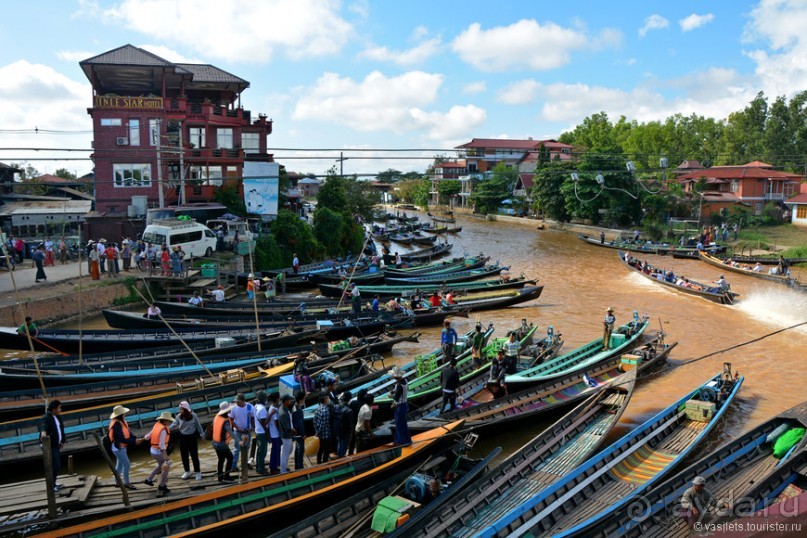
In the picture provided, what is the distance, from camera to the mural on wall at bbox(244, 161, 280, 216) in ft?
112

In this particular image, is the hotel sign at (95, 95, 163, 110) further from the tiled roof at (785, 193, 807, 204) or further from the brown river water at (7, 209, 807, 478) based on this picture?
the tiled roof at (785, 193, 807, 204)

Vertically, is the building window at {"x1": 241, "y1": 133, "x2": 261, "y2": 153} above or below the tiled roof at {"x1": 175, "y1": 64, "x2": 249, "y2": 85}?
below

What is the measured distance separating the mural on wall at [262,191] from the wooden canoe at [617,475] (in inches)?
1020

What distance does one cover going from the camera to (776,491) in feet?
Answer: 30.2

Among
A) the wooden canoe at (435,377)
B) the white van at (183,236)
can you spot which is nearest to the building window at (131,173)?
the white van at (183,236)

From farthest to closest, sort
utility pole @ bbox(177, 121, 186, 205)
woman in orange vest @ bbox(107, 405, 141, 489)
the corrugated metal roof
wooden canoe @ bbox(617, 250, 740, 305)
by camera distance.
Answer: utility pole @ bbox(177, 121, 186, 205) < the corrugated metal roof < wooden canoe @ bbox(617, 250, 740, 305) < woman in orange vest @ bbox(107, 405, 141, 489)

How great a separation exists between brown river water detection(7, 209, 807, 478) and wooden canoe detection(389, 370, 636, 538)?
1.74 meters

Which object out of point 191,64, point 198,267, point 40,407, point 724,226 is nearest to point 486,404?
point 40,407

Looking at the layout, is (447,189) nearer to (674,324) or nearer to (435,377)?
(674,324)

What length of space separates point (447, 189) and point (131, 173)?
62713 mm

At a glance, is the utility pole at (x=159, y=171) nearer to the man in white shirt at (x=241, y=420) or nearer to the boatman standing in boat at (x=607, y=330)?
the boatman standing in boat at (x=607, y=330)

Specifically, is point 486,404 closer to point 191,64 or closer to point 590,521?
point 590,521

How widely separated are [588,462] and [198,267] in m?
22.3

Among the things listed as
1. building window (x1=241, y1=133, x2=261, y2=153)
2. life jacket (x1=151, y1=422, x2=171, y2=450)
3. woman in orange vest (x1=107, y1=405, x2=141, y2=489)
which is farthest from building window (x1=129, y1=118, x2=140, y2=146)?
life jacket (x1=151, y1=422, x2=171, y2=450)
